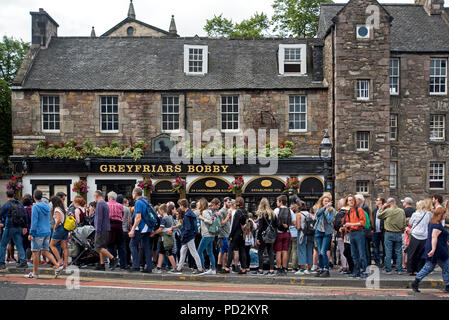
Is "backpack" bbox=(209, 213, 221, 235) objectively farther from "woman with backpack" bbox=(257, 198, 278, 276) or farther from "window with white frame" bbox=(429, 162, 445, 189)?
"window with white frame" bbox=(429, 162, 445, 189)

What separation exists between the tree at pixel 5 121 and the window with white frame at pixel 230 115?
19.2 m

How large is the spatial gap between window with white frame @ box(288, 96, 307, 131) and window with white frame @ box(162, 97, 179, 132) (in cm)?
578

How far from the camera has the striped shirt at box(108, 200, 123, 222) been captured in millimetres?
11750

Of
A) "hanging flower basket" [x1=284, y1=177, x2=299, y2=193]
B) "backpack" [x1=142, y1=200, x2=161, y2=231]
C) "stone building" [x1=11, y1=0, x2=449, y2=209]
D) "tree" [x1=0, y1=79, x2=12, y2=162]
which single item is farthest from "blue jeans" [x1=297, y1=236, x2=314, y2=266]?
"tree" [x1=0, y1=79, x2=12, y2=162]

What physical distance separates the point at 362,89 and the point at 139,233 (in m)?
15.1

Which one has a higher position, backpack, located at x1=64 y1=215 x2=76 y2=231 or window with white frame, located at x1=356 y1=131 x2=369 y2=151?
window with white frame, located at x1=356 y1=131 x2=369 y2=151

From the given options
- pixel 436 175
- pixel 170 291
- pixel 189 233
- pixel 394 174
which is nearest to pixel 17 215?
pixel 189 233

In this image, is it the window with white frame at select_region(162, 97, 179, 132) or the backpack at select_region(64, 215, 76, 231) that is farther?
the window with white frame at select_region(162, 97, 179, 132)

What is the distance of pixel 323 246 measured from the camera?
11.7 meters

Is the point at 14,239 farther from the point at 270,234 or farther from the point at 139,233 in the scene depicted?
the point at 270,234

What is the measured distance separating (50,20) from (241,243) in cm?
2029

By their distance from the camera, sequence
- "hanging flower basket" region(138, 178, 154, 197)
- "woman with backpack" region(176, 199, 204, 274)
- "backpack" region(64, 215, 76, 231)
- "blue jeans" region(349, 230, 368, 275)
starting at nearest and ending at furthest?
"blue jeans" region(349, 230, 368, 275) → "backpack" region(64, 215, 76, 231) → "woman with backpack" region(176, 199, 204, 274) → "hanging flower basket" region(138, 178, 154, 197)

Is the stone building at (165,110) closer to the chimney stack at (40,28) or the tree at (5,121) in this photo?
the chimney stack at (40,28)

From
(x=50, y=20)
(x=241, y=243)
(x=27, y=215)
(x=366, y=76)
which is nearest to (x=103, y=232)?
(x=27, y=215)
